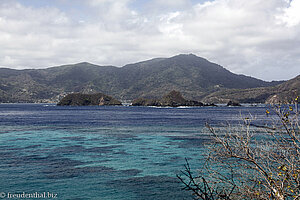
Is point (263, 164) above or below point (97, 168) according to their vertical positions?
above

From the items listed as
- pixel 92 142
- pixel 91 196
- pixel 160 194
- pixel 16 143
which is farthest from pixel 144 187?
pixel 16 143

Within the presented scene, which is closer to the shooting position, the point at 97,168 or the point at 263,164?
the point at 263,164

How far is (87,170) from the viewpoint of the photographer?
25797mm

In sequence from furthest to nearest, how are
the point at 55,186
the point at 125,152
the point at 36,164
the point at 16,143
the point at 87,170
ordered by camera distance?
the point at 16,143 < the point at 125,152 < the point at 36,164 < the point at 87,170 < the point at 55,186

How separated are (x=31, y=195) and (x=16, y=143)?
79.7ft

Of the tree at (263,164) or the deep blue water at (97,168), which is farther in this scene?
the deep blue water at (97,168)

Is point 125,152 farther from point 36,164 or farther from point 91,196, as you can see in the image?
Result: point 91,196

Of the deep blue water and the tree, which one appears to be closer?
the tree

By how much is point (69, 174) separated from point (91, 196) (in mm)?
5606

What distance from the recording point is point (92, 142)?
42.6 m

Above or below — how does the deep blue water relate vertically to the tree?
below

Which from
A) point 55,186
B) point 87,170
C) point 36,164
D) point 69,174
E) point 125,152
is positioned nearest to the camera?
point 55,186

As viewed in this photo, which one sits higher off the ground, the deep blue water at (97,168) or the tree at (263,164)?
the tree at (263,164)

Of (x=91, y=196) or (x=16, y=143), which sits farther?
(x=16, y=143)
